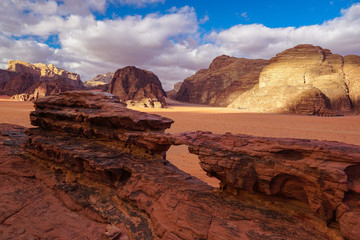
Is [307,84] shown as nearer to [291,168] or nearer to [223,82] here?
[223,82]

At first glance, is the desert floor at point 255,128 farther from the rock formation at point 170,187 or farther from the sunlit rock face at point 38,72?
the sunlit rock face at point 38,72

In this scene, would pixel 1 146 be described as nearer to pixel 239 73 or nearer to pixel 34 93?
pixel 34 93

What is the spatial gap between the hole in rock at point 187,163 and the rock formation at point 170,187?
208 cm

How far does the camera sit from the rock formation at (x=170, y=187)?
6.96ft

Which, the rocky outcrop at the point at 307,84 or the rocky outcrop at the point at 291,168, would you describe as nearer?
the rocky outcrop at the point at 291,168

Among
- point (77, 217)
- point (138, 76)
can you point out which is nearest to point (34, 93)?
point (138, 76)

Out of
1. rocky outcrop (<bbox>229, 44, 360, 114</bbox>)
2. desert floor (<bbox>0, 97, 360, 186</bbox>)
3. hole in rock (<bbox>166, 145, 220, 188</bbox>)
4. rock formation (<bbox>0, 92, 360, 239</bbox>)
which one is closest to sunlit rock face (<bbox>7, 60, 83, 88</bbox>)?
desert floor (<bbox>0, 97, 360, 186</bbox>)

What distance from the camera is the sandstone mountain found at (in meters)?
39.7

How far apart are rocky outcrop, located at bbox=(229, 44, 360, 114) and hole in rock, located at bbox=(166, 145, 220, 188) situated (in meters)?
25.7

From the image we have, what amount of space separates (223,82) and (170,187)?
59770 mm

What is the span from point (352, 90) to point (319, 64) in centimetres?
841

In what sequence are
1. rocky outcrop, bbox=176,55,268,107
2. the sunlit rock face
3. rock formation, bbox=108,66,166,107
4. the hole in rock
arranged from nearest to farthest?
the hole in rock, rock formation, bbox=108,66,166,107, rocky outcrop, bbox=176,55,268,107, the sunlit rock face

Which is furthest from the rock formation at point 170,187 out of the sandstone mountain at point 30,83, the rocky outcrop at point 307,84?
the sandstone mountain at point 30,83

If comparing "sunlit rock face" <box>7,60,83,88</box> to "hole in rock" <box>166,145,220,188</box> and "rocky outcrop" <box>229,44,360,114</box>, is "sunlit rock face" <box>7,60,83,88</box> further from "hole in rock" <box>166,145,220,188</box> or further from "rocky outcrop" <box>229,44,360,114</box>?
"hole in rock" <box>166,145,220,188</box>
